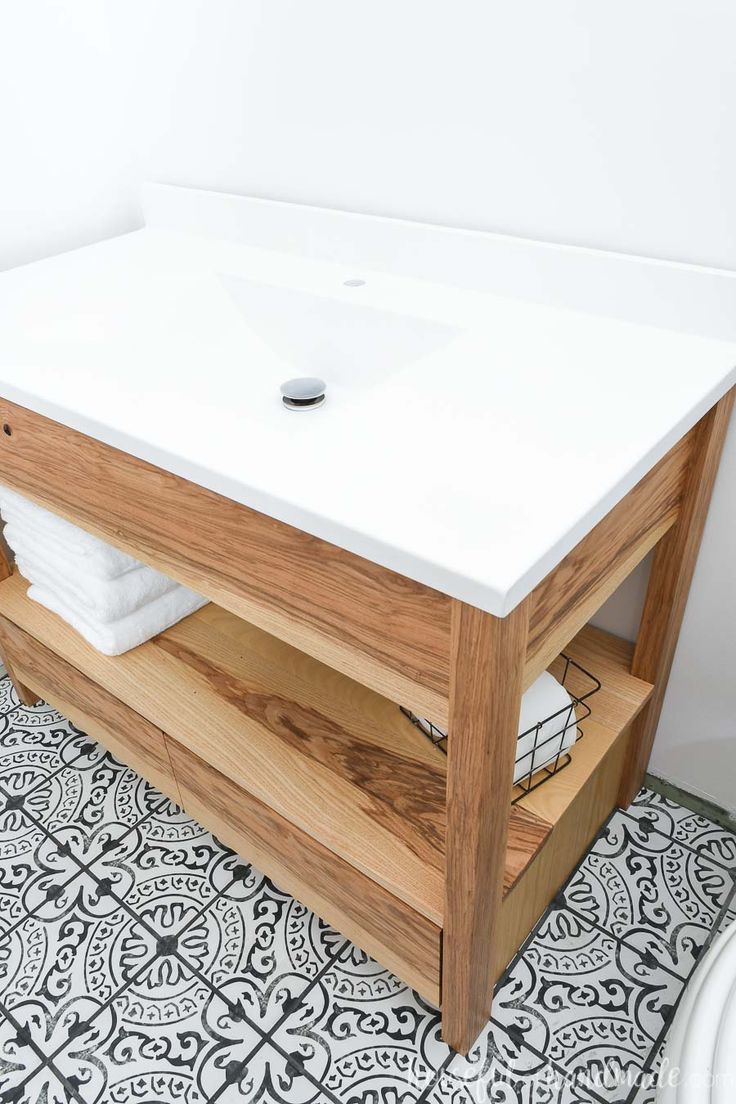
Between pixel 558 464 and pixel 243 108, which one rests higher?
pixel 243 108

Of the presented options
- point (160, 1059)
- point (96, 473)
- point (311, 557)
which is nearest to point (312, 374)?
point (96, 473)

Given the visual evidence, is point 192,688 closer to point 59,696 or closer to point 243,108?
point 59,696

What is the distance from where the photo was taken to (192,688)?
127 cm

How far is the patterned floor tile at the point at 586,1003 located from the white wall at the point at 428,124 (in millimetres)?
326

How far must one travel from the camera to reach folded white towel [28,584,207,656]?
131 cm

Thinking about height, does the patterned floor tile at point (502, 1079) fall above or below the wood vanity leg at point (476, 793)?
below

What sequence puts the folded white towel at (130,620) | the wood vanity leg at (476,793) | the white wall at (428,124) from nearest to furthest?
the wood vanity leg at (476,793)
the white wall at (428,124)
the folded white towel at (130,620)

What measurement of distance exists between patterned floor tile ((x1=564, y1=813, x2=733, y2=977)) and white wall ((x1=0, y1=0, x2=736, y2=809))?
4.8 inches

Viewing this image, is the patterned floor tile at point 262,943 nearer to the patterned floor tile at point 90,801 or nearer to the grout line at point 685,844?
the patterned floor tile at point 90,801

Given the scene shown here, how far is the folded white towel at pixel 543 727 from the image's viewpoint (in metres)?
1.06

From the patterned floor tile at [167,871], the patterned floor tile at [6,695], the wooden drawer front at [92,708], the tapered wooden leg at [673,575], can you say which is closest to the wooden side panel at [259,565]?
the wooden drawer front at [92,708]

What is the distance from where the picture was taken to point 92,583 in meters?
1.27

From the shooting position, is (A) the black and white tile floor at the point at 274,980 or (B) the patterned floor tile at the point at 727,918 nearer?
(A) the black and white tile floor at the point at 274,980

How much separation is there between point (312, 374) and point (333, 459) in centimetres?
37
